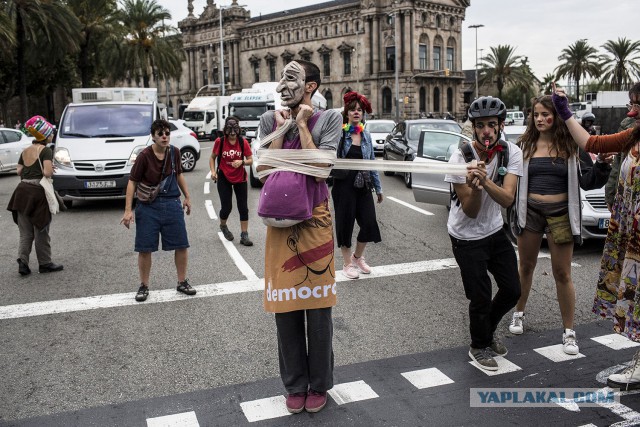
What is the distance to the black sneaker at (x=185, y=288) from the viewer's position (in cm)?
648

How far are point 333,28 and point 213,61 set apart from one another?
2464 centimetres

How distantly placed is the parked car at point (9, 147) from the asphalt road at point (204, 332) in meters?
12.5

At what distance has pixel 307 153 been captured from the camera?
144 inches

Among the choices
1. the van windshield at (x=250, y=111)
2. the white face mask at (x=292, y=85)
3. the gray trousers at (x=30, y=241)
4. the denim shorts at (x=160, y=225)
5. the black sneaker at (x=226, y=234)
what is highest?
the van windshield at (x=250, y=111)

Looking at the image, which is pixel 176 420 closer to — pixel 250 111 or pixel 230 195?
pixel 230 195

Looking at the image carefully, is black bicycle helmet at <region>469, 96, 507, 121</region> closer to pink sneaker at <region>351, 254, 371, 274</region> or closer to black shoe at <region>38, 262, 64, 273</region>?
pink sneaker at <region>351, 254, 371, 274</region>

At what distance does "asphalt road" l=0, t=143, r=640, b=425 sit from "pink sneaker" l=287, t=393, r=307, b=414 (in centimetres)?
8

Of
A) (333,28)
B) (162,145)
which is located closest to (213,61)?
(333,28)

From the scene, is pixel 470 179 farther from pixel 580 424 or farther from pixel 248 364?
pixel 248 364

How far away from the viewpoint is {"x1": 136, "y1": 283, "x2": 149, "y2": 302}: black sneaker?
6.30 metres

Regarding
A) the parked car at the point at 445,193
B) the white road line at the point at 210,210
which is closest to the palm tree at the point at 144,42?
the white road line at the point at 210,210

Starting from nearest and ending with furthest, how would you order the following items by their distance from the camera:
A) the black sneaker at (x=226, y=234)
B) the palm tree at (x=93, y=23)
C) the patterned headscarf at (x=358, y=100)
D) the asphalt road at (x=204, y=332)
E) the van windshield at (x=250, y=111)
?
1. the asphalt road at (x=204, y=332)
2. the patterned headscarf at (x=358, y=100)
3. the black sneaker at (x=226, y=234)
4. the van windshield at (x=250, y=111)
5. the palm tree at (x=93, y=23)

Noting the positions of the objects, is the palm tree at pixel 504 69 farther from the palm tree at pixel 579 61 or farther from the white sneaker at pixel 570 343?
the white sneaker at pixel 570 343

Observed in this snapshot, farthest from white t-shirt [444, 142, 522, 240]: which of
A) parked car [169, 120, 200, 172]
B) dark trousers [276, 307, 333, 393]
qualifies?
parked car [169, 120, 200, 172]
